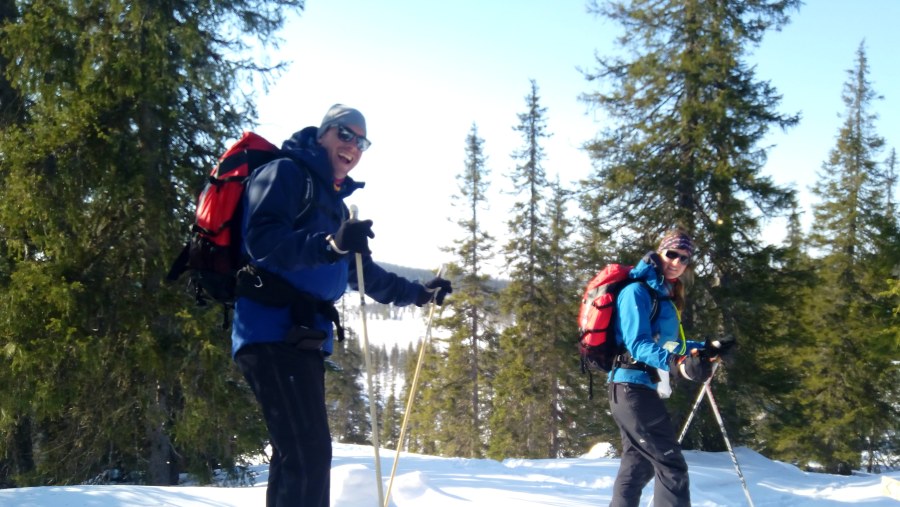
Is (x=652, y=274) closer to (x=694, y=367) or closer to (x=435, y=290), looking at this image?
(x=694, y=367)

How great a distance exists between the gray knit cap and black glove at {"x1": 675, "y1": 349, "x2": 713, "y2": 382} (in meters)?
2.57

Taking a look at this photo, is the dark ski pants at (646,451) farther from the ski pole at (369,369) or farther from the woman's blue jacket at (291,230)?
the woman's blue jacket at (291,230)

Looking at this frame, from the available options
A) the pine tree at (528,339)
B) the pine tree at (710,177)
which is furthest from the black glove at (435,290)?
the pine tree at (528,339)

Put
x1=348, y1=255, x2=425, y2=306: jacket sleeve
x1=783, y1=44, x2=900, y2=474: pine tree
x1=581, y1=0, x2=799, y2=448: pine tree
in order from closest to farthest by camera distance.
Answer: x1=348, y1=255, x2=425, y2=306: jacket sleeve → x1=581, y1=0, x2=799, y2=448: pine tree → x1=783, y1=44, x2=900, y2=474: pine tree

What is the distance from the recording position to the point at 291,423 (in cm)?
279

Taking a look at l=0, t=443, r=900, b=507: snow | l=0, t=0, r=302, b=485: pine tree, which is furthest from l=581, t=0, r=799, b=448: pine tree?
l=0, t=0, r=302, b=485: pine tree

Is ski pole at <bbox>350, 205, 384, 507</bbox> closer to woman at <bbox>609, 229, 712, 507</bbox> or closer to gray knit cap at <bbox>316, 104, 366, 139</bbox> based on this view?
→ gray knit cap at <bbox>316, 104, 366, 139</bbox>

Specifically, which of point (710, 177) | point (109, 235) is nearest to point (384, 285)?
point (109, 235)

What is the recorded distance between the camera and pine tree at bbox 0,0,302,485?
29.0ft

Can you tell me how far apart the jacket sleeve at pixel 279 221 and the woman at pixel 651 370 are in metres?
2.39

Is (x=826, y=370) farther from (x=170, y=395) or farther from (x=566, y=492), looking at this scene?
(x=170, y=395)

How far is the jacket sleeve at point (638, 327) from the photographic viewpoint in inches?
161

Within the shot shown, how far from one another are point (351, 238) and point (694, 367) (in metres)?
2.72

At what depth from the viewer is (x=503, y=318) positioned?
2744 centimetres
